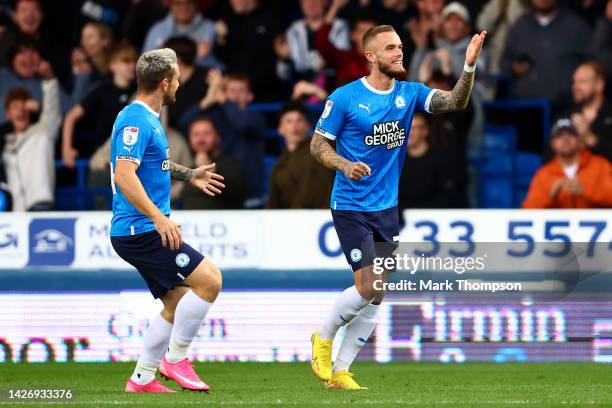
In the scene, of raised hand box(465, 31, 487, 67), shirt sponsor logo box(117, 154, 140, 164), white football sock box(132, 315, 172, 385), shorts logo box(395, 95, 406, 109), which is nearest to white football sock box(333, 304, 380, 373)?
white football sock box(132, 315, 172, 385)

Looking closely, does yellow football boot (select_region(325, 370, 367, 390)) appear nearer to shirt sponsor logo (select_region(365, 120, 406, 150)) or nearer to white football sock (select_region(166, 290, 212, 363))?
white football sock (select_region(166, 290, 212, 363))

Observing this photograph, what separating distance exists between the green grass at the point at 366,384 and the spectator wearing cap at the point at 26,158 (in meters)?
4.13

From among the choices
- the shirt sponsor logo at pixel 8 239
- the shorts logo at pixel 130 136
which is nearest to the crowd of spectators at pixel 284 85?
the shirt sponsor logo at pixel 8 239

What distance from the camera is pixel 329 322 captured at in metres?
9.20

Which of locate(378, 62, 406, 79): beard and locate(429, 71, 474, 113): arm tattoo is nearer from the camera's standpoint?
locate(429, 71, 474, 113): arm tattoo

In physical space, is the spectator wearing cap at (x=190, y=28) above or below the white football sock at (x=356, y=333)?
above

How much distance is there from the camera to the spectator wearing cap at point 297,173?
14047 mm

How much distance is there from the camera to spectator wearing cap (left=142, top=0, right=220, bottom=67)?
16.3 m

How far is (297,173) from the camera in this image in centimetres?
1414

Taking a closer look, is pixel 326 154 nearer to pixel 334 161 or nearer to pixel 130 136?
pixel 334 161

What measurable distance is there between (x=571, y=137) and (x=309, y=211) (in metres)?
2.66

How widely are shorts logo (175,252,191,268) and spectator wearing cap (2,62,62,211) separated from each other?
7252 mm

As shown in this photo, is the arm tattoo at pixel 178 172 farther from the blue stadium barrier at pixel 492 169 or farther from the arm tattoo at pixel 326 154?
the blue stadium barrier at pixel 492 169

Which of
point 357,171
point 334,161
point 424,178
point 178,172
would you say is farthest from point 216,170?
point 357,171
